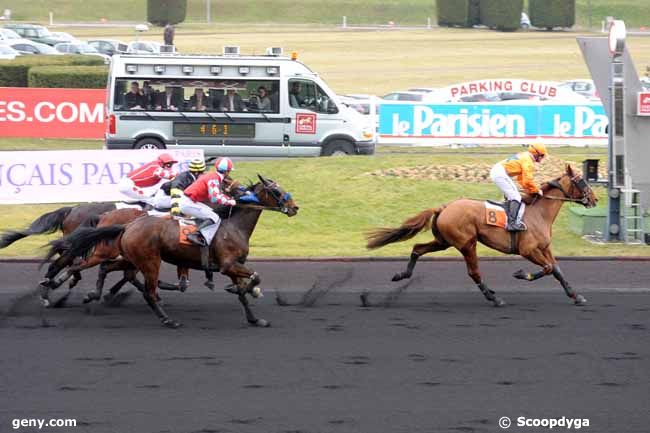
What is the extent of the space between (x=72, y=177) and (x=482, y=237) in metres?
8.02

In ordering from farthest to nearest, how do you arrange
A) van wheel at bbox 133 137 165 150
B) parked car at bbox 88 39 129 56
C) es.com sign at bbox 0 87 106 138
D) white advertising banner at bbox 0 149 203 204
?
parked car at bbox 88 39 129 56, es.com sign at bbox 0 87 106 138, van wheel at bbox 133 137 165 150, white advertising banner at bbox 0 149 203 204

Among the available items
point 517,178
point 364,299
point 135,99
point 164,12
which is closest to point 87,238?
point 364,299

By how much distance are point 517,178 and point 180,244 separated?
13.2 feet

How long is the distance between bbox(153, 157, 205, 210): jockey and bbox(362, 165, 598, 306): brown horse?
7.65 feet

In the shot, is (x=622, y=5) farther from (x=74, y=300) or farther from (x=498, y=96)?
(x=74, y=300)

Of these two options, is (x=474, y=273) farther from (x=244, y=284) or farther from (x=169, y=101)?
(x=169, y=101)

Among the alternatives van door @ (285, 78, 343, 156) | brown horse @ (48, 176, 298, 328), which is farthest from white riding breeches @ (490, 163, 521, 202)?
van door @ (285, 78, 343, 156)

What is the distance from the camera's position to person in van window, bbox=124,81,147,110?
2291cm

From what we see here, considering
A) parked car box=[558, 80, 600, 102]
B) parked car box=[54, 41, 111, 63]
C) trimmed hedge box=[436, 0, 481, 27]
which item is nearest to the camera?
parked car box=[558, 80, 600, 102]

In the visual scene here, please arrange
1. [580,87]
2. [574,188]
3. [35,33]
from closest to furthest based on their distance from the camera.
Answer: [574,188] < [580,87] < [35,33]

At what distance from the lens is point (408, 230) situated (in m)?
12.3

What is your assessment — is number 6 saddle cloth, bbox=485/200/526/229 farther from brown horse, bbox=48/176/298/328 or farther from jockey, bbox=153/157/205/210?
jockey, bbox=153/157/205/210

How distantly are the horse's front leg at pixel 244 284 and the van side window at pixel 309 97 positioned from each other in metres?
12.9

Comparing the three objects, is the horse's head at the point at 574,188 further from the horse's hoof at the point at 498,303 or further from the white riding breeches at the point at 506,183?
the horse's hoof at the point at 498,303
